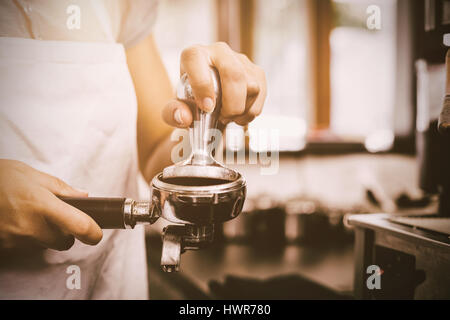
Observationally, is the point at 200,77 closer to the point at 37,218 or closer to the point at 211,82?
the point at 211,82

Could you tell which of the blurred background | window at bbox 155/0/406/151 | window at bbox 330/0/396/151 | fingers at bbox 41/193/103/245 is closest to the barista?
fingers at bbox 41/193/103/245

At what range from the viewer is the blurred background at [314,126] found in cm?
100

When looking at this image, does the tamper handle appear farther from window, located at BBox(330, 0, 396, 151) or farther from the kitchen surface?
window, located at BBox(330, 0, 396, 151)

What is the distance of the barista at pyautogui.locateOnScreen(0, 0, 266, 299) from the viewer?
0.54 m

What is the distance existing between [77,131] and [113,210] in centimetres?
27

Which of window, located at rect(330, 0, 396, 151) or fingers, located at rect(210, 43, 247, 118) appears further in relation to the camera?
window, located at rect(330, 0, 396, 151)

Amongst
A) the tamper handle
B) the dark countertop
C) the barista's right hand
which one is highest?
the tamper handle

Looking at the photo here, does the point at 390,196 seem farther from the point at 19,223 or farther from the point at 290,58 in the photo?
the point at 19,223

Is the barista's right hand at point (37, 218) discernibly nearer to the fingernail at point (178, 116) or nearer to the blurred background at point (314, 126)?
the fingernail at point (178, 116)

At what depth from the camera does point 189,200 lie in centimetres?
43

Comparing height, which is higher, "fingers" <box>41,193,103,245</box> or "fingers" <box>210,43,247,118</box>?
"fingers" <box>210,43,247,118</box>

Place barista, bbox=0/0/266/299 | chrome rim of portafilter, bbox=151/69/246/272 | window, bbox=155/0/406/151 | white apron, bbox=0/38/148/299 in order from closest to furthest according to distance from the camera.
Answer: chrome rim of portafilter, bbox=151/69/246/272
barista, bbox=0/0/266/299
white apron, bbox=0/38/148/299
window, bbox=155/0/406/151

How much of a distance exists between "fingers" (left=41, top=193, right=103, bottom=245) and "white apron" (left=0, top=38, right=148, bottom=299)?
7.4 inches

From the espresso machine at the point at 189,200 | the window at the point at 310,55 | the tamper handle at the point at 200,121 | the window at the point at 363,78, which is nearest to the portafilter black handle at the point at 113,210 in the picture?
the espresso machine at the point at 189,200
